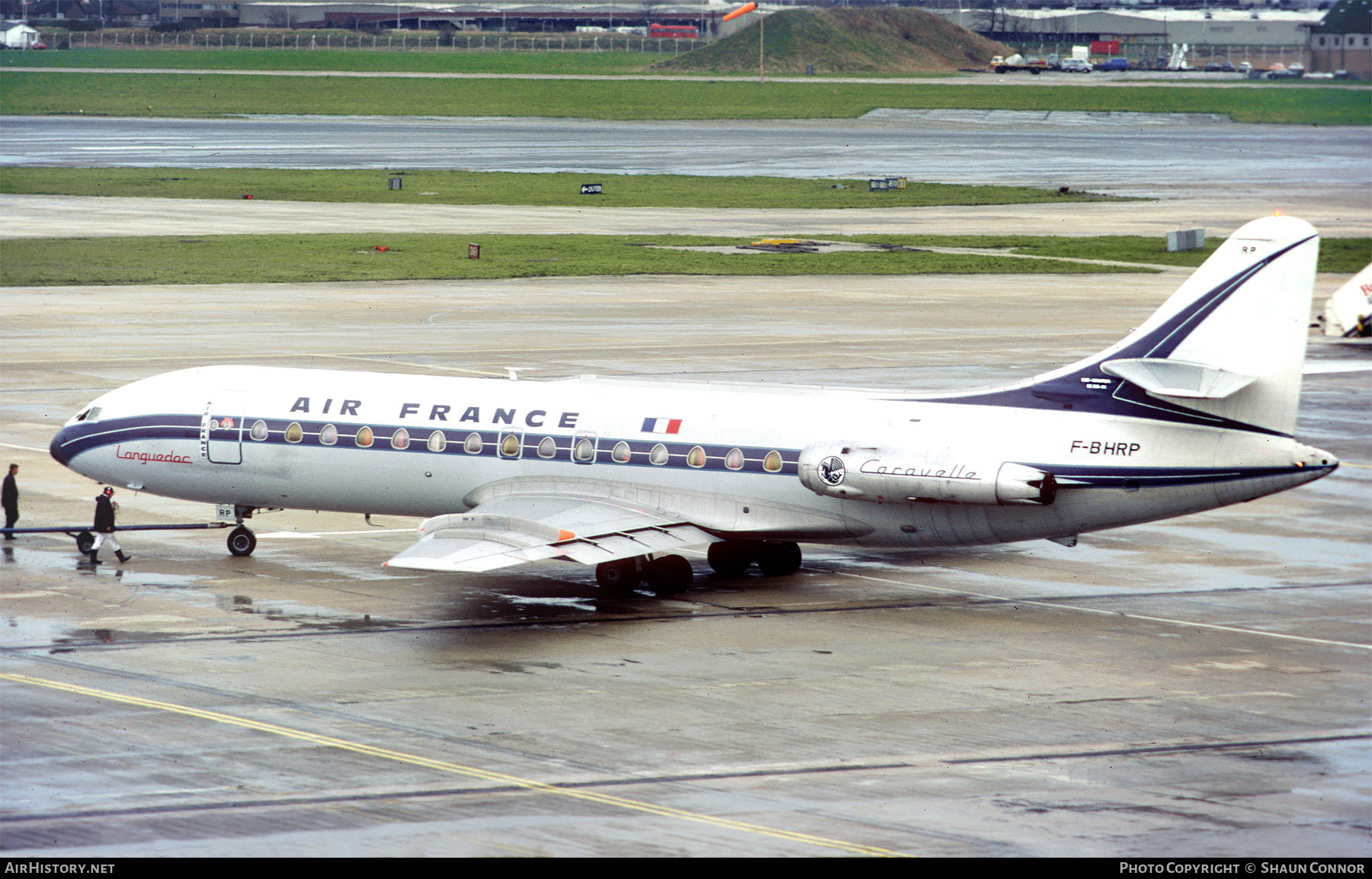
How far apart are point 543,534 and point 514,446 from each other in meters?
3.35

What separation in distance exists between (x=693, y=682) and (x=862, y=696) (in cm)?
257

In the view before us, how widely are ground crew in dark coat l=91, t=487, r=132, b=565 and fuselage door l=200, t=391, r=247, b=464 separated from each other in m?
2.09

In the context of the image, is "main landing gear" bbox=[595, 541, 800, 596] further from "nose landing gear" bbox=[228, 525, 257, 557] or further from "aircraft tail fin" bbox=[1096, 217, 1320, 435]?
"aircraft tail fin" bbox=[1096, 217, 1320, 435]

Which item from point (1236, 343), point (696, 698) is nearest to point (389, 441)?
point (696, 698)

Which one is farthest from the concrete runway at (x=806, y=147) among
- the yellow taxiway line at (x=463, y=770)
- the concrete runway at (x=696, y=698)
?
the yellow taxiway line at (x=463, y=770)

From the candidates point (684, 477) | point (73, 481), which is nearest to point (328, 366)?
point (73, 481)

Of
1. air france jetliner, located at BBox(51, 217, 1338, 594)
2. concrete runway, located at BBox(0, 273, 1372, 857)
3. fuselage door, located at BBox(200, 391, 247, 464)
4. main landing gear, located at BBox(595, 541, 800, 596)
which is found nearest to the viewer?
concrete runway, located at BBox(0, 273, 1372, 857)

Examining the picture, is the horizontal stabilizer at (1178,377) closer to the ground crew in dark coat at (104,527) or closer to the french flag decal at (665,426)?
the french flag decal at (665,426)

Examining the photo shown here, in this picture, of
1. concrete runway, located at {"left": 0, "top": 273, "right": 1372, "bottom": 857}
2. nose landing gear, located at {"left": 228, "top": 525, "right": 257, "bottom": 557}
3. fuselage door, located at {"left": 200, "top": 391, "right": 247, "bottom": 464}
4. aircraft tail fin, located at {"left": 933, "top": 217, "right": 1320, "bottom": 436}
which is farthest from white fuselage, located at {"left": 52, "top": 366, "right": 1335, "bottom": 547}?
concrete runway, located at {"left": 0, "top": 273, "right": 1372, "bottom": 857}

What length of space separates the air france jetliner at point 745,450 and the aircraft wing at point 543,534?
6 cm

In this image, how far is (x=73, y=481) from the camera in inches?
1736

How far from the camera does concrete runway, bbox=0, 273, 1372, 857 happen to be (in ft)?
69.0

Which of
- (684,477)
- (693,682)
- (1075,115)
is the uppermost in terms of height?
(1075,115)
